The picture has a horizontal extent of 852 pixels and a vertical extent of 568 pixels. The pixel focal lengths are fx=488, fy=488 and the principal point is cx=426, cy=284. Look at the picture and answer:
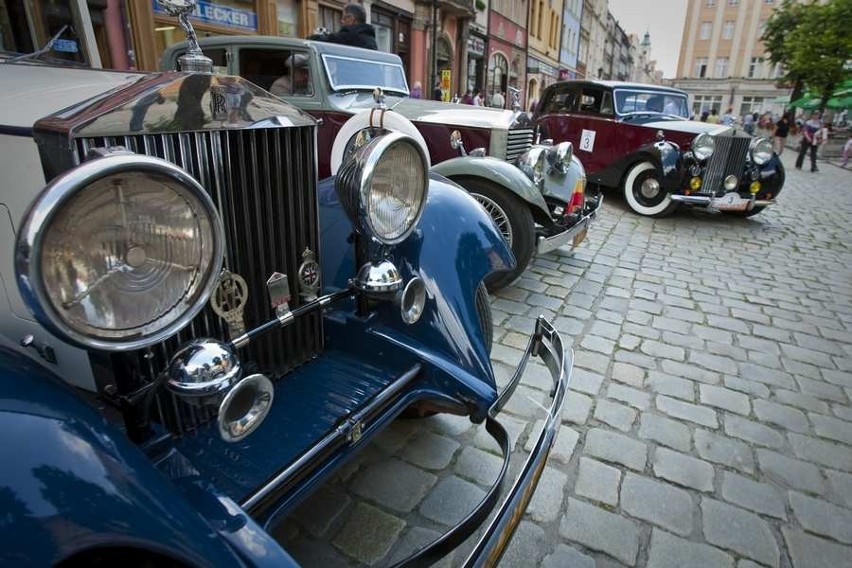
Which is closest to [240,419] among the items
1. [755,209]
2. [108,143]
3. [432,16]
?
[108,143]

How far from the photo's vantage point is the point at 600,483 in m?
2.01

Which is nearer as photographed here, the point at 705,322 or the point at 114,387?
the point at 114,387

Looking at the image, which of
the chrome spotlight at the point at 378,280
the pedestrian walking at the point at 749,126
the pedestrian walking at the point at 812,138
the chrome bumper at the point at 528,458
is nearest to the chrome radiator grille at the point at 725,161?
the pedestrian walking at the point at 749,126

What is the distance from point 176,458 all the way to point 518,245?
3022mm

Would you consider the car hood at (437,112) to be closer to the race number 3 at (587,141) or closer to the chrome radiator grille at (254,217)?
the race number 3 at (587,141)

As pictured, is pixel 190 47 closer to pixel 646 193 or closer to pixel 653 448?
pixel 653 448

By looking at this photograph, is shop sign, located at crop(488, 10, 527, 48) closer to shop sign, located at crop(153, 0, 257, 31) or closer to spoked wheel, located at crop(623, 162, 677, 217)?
shop sign, located at crop(153, 0, 257, 31)

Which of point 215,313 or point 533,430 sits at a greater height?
point 215,313

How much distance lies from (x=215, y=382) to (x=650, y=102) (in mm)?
8511

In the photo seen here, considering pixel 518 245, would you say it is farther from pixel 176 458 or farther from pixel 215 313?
pixel 176 458

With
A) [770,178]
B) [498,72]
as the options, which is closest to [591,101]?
[770,178]

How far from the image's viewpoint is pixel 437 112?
194 inches

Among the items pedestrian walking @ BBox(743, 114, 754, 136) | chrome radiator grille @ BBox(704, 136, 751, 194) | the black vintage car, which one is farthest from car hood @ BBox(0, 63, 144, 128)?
pedestrian walking @ BBox(743, 114, 754, 136)

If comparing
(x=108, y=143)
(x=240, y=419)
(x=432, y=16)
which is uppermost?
(x=432, y=16)
